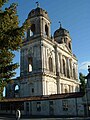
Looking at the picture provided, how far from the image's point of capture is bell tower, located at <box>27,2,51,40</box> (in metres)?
42.2

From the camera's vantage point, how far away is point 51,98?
32.3 metres

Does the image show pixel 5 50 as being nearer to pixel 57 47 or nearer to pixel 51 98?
pixel 51 98

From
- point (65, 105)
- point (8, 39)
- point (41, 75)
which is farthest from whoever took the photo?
point (41, 75)

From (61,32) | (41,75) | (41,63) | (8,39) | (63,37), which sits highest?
(61,32)

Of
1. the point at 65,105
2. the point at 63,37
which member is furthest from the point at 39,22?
the point at 65,105

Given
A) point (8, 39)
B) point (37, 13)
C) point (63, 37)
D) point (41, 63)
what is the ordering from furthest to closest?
point (63, 37)
point (37, 13)
point (41, 63)
point (8, 39)

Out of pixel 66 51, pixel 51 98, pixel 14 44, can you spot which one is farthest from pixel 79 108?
pixel 66 51

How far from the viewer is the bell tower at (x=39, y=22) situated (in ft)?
139

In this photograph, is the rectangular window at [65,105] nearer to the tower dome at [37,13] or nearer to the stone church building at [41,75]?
the stone church building at [41,75]

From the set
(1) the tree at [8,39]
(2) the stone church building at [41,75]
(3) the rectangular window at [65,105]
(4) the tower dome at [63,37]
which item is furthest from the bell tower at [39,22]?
(1) the tree at [8,39]

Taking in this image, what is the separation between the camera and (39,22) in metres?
42.4

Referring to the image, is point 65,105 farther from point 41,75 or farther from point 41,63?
point 41,63

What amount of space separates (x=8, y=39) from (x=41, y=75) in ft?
90.1

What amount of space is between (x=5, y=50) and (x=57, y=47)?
115ft
